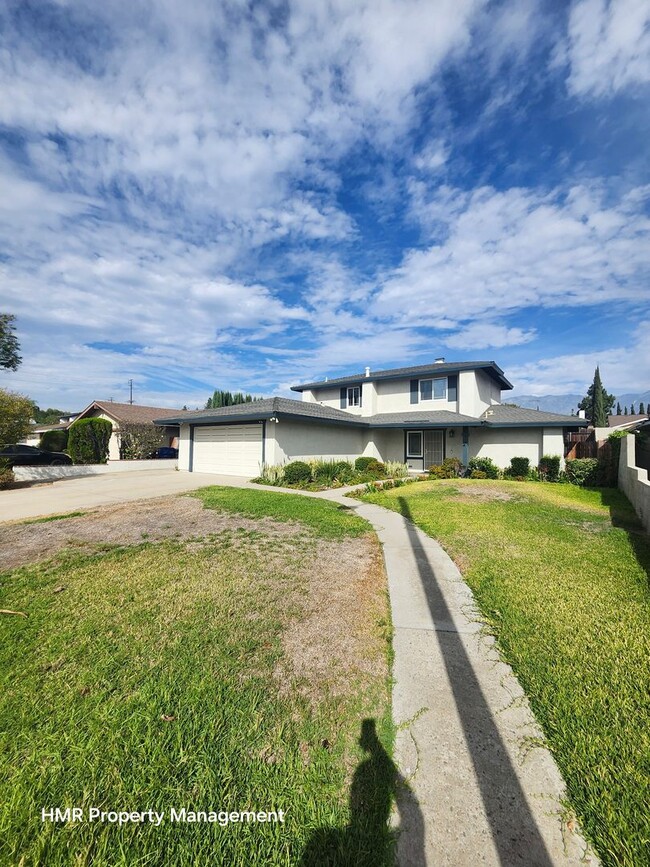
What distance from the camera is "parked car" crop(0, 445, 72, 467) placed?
17.7 m

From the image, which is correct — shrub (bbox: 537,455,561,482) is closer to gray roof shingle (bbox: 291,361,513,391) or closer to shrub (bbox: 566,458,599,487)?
shrub (bbox: 566,458,599,487)

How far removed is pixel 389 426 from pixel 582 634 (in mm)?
15608

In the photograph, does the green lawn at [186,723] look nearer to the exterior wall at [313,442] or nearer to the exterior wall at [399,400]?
the exterior wall at [313,442]

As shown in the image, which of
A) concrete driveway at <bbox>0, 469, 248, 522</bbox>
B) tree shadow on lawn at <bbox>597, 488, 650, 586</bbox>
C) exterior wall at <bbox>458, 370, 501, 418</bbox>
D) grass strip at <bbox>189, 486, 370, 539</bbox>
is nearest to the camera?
tree shadow on lawn at <bbox>597, 488, 650, 586</bbox>

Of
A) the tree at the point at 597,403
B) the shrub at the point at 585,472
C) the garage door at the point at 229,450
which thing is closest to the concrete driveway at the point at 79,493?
the garage door at the point at 229,450

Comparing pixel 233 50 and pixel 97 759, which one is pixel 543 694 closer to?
pixel 97 759

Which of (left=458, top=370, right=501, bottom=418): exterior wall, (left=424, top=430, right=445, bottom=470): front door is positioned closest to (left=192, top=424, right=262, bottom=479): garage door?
(left=424, top=430, right=445, bottom=470): front door

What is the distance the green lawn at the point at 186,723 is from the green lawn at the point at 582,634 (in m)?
1.15

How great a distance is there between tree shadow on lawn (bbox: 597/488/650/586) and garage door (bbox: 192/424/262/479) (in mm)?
12196

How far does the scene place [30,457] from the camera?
18.4 m

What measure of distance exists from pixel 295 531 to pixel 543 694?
5117 millimetres

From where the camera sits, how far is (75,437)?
67.5 feet

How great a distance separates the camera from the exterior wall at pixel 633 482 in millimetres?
7445

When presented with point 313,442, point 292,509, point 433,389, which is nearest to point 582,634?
point 292,509
